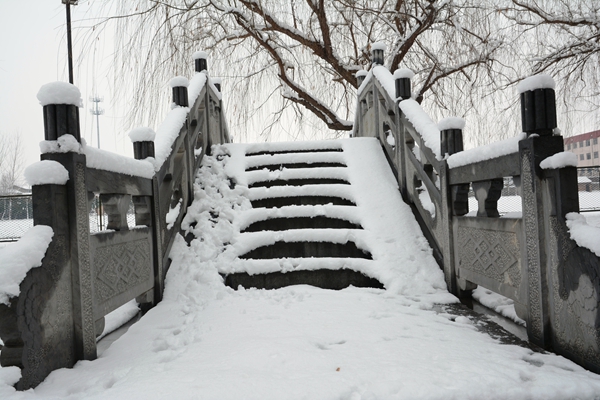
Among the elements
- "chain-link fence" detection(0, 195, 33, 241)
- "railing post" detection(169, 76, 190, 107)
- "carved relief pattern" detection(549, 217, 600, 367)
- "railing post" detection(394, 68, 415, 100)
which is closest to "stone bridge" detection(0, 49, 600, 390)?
"carved relief pattern" detection(549, 217, 600, 367)

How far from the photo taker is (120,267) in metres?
2.79

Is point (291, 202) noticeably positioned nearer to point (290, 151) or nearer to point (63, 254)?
point (290, 151)

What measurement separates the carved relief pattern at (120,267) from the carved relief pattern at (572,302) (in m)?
2.64

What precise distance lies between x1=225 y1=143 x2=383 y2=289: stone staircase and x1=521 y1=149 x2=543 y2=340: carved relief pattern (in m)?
1.45

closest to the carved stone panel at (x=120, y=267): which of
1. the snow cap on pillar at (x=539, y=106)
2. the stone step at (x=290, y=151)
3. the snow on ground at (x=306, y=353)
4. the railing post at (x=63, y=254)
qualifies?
the railing post at (x=63, y=254)

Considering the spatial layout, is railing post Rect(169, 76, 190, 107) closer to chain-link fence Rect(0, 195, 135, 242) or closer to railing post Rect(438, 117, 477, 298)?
railing post Rect(438, 117, 477, 298)

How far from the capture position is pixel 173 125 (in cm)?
413

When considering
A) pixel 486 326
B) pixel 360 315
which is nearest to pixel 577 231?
pixel 486 326

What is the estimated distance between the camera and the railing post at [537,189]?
91.6 inches

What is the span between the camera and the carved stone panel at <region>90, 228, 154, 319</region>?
249 centimetres

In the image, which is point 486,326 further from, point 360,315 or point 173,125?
point 173,125

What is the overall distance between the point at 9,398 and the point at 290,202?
11.5ft

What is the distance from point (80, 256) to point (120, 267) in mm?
546

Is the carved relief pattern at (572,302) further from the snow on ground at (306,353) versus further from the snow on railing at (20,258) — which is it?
the snow on railing at (20,258)
